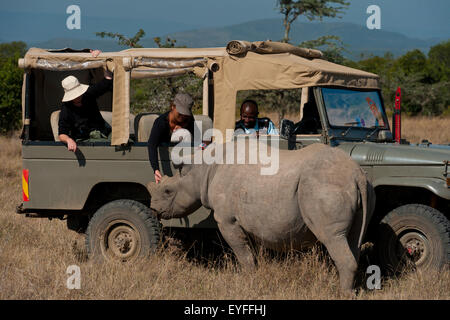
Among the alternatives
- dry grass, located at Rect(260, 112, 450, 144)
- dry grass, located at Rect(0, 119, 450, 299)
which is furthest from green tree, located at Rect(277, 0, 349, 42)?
dry grass, located at Rect(0, 119, 450, 299)

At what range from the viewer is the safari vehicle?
6449 mm

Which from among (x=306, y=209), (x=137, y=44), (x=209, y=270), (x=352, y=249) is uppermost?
(x=137, y=44)

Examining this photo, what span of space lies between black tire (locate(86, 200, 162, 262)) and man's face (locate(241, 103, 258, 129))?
1.64 meters

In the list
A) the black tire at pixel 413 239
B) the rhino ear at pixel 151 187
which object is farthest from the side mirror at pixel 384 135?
the rhino ear at pixel 151 187

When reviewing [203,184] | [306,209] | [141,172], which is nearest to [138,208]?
[141,172]

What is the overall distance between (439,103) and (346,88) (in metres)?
24.7

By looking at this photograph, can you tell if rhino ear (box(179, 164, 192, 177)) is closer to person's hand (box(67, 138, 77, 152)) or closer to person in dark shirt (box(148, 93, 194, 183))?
person in dark shirt (box(148, 93, 194, 183))

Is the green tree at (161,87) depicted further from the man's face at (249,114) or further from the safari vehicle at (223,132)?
Answer: the safari vehicle at (223,132)

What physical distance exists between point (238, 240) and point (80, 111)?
2.64 metres

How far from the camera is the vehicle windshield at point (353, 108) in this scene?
6.96 meters

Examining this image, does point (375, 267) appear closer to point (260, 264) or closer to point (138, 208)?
point (260, 264)

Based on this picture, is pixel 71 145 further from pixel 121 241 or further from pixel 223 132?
pixel 223 132
